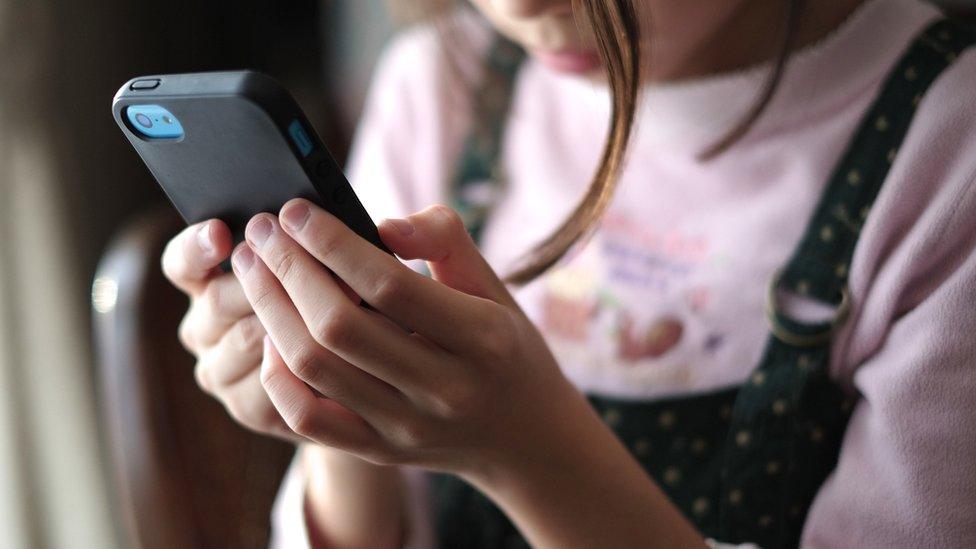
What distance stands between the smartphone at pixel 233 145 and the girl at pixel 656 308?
12mm

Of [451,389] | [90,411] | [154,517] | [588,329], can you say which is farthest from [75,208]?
[451,389]

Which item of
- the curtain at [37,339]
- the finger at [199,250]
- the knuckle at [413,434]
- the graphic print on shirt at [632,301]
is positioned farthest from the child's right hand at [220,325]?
the curtain at [37,339]

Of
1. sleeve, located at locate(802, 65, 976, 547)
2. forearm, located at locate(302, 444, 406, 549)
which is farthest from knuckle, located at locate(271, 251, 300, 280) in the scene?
sleeve, located at locate(802, 65, 976, 547)

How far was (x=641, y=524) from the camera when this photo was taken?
0.46 metres

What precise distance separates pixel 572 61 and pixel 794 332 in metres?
0.21

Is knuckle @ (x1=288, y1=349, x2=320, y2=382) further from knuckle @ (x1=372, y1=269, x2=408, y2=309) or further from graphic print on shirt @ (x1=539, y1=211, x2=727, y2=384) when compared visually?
graphic print on shirt @ (x1=539, y1=211, x2=727, y2=384)

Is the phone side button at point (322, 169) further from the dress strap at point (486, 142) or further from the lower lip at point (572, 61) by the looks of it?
the dress strap at point (486, 142)

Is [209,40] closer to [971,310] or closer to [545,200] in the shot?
[545,200]

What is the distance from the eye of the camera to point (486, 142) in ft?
2.29

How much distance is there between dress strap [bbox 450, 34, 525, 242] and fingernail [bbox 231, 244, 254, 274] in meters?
0.29

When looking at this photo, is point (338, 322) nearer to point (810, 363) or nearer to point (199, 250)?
point (199, 250)

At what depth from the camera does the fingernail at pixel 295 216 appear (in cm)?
36

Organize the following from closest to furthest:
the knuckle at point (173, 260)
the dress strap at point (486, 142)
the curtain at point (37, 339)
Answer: the knuckle at point (173, 260)
the dress strap at point (486, 142)
the curtain at point (37, 339)

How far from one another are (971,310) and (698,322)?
17 cm
